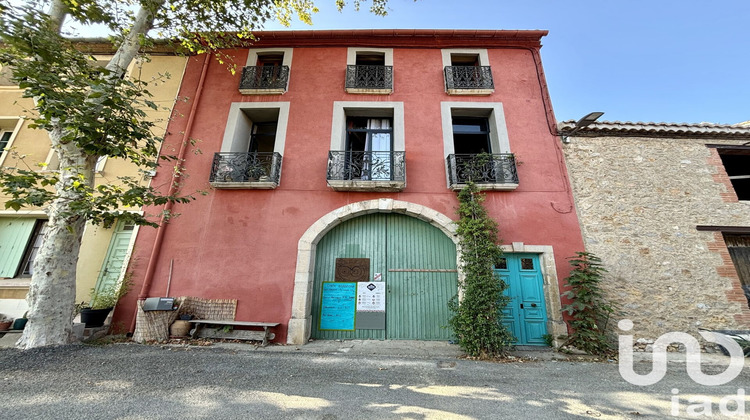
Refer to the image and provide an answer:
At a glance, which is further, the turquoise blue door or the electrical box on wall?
the turquoise blue door

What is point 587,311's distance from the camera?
4770 mm

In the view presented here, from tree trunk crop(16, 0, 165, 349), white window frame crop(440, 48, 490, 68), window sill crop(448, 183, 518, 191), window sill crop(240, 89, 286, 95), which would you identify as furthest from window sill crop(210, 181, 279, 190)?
white window frame crop(440, 48, 490, 68)

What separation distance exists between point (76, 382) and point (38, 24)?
5.06 m

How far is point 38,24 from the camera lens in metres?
3.91

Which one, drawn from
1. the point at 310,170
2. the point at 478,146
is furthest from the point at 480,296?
the point at 310,170

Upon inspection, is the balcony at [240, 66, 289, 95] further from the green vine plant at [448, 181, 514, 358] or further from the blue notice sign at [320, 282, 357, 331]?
the green vine plant at [448, 181, 514, 358]

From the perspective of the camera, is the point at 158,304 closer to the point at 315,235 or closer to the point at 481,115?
the point at 315,235

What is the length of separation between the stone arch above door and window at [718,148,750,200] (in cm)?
723

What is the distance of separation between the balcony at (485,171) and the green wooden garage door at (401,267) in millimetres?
1285

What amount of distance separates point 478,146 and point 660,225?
4.04 meters

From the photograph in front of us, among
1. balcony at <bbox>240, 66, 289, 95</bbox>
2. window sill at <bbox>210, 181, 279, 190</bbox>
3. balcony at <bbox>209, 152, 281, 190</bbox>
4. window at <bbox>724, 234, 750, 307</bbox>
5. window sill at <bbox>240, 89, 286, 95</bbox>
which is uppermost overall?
balcony at <bbox>240, 66, 289, 95</bbox>

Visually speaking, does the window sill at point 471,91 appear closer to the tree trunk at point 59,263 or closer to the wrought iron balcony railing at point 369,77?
the wrought iron balcony railing at point 369,77

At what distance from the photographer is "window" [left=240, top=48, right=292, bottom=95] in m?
6.72

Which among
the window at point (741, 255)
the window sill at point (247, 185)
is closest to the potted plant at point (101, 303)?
the window sill at point (247, 185)
